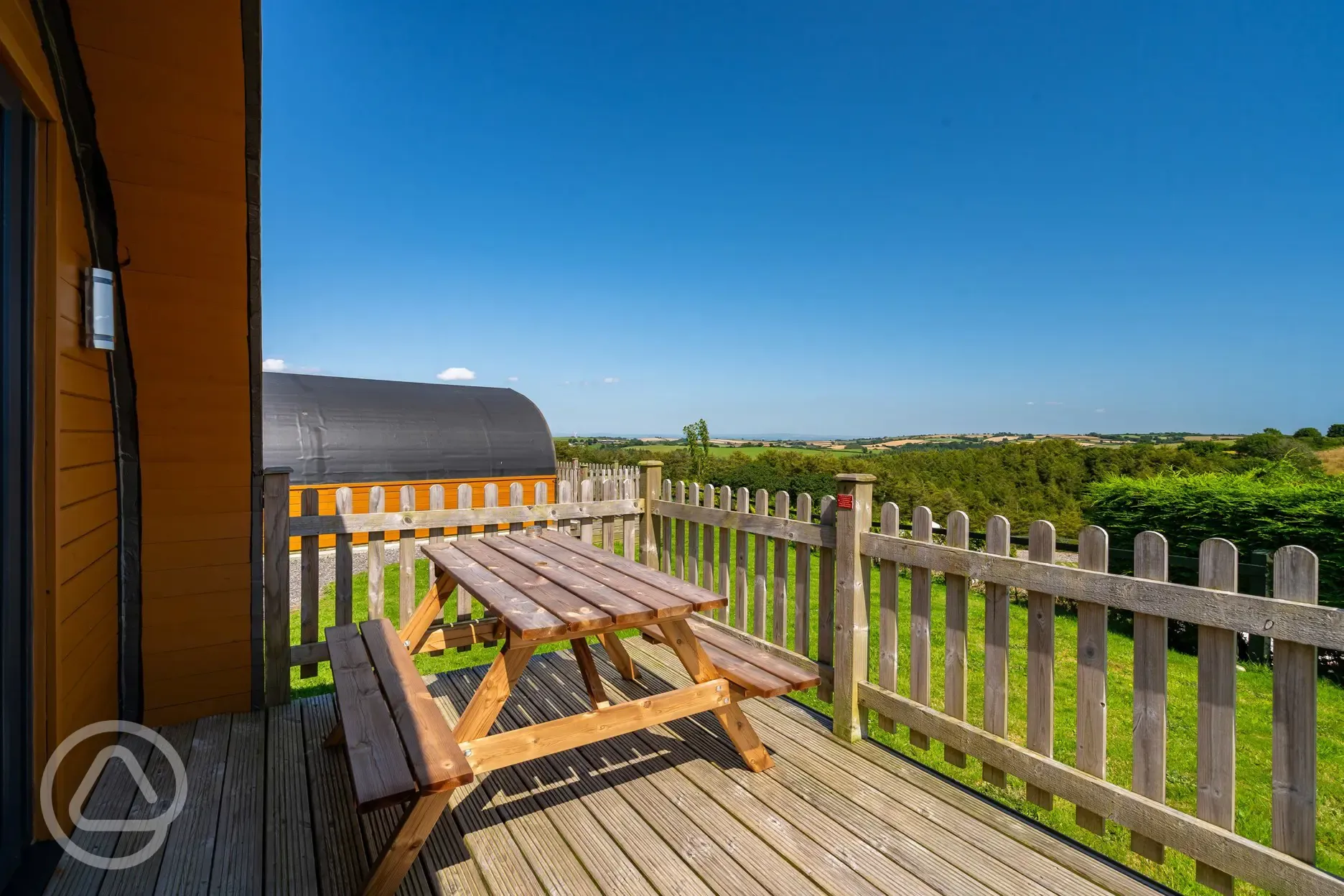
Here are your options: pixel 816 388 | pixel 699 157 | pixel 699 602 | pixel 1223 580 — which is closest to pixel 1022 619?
pixel 1223 580

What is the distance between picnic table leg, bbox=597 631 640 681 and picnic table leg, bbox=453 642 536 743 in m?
1.11

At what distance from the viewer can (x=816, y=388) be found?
72.0ft

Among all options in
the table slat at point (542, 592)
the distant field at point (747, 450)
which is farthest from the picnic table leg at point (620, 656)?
the distant field at point (747, 450)

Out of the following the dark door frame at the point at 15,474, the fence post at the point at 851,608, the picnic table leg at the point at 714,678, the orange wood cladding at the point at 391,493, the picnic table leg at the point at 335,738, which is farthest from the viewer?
the orange wood cladding at the point at 391,493

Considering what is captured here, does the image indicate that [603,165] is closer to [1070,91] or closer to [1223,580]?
[1070,91]

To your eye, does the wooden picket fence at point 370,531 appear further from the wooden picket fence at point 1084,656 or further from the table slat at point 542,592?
the wooden picket fence at point 1084,656

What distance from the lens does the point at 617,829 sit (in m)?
2.03

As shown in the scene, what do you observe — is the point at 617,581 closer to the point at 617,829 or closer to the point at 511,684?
the point at 511,684

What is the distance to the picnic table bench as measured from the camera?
152 cm

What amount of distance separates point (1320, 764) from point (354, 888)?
15.6ft

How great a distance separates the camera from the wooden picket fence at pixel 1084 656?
1.55 metres

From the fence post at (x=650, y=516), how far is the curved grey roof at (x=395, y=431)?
6691 millimetres

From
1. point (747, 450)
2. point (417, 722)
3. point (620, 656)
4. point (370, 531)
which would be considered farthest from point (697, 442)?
point (417, 722)

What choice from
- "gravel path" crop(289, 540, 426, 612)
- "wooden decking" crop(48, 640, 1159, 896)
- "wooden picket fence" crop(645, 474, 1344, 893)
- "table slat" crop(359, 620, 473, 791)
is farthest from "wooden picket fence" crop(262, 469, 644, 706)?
"gravel path" crop(289, 540, 426, 612)
